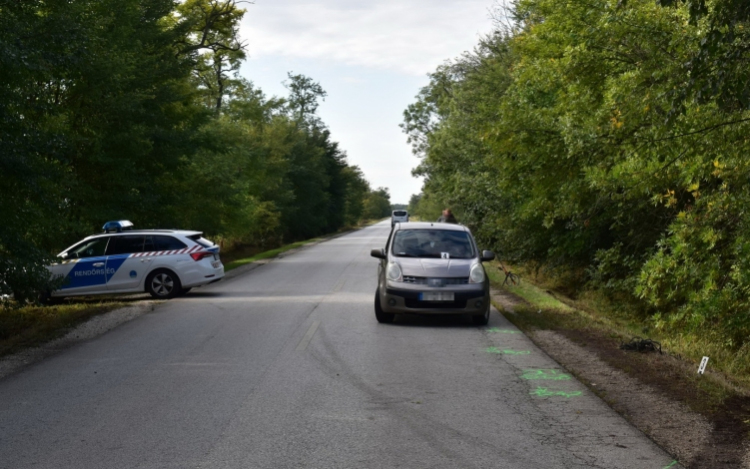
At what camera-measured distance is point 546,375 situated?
30.6 feet

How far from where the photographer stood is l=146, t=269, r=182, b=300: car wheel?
733 inches

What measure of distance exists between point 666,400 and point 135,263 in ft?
44.1

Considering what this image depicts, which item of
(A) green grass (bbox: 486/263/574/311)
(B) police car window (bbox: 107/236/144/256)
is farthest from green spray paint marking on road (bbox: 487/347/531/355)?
(B) police car window (bbox: 107/236/144/256)

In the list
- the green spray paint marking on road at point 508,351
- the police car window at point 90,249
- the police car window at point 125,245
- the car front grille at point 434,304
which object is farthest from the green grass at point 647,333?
the police car window at point 90,249

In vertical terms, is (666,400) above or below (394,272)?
below

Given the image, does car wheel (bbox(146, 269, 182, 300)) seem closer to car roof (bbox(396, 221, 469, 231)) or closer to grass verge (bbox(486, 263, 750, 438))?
car roof (bbox(396, 221, 469, 231))

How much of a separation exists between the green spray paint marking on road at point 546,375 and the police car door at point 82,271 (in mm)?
11769

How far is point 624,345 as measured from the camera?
11062mm

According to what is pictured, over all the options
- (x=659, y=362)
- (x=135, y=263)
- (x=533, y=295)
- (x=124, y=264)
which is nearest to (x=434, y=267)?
(x=659, y=362)

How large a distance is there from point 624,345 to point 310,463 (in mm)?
6570


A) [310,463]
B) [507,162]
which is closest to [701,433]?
[310,463]

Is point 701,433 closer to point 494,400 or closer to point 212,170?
point 494,400

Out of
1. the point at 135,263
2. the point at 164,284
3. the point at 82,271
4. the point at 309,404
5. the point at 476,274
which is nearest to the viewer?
the point at 309,404

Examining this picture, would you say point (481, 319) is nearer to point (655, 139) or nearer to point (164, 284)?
point (655, 139)
